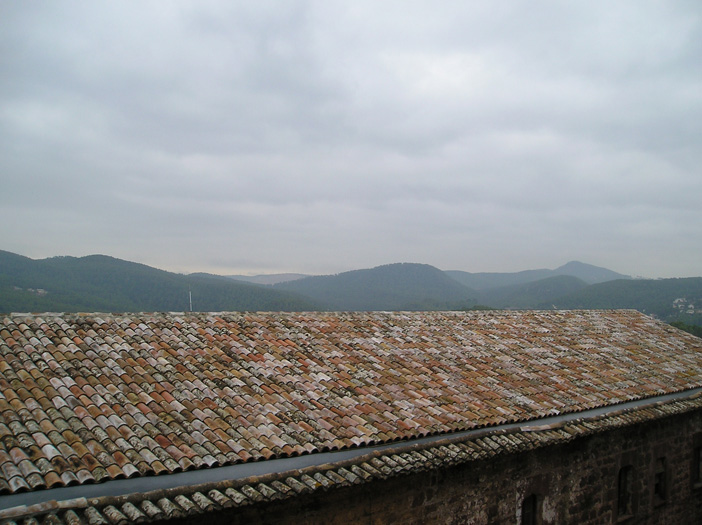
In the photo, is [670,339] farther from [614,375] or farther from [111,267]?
[111,267]

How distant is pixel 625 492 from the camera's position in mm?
9727

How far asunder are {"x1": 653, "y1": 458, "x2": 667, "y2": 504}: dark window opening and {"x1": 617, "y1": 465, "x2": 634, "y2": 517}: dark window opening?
1170 millimetres

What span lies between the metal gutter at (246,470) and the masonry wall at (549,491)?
355 millimetres

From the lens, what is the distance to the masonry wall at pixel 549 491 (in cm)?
589

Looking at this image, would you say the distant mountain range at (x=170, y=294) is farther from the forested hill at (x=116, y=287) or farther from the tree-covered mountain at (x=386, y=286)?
the tree-covered mountain at (x=386, y=286)

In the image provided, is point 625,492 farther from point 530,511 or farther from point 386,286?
point 386,286

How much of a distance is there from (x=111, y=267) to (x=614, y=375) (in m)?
82.9

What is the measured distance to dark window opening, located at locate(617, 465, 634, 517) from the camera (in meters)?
9.67

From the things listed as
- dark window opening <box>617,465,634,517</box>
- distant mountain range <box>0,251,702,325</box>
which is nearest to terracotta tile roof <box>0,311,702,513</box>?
dark window opening <box>617,465,634,517</box>

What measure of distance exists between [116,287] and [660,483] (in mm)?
76026

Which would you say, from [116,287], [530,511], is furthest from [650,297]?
[530,511]

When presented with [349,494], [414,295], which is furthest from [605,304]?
[349,494]

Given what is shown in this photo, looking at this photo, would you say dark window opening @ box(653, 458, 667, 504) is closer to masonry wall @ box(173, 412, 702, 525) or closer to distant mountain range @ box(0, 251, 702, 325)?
masonry wall @ box(173, 412, 702, 525)

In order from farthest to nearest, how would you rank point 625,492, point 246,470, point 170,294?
1. point 170,294
2. point 625,492
3. point 246,470
